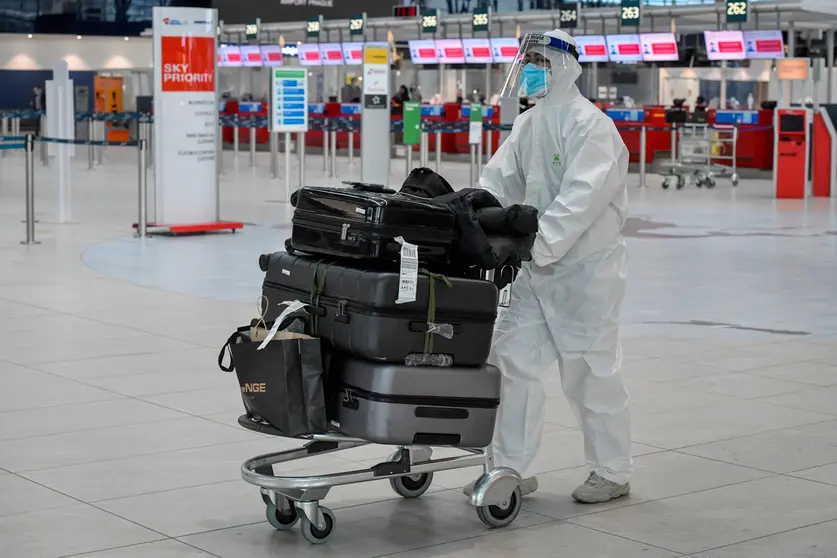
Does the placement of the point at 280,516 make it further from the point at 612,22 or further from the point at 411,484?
the point at 612,22

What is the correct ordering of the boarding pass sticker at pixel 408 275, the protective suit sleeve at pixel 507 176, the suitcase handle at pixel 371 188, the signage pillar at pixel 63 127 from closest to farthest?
the boarding pass sticker at pixel 408 275 → the suitcase handle at pixel 371 188 → the protective suit sleeve at pixel 507 176 → the signage pillar at pixel 63 127

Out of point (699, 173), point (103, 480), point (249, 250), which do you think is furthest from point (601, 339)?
point (699, 173)

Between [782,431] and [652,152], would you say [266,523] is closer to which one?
[782,431]

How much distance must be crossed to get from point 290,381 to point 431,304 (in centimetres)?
44

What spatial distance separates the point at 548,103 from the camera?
4.17 meters

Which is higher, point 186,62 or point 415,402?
point 186,62

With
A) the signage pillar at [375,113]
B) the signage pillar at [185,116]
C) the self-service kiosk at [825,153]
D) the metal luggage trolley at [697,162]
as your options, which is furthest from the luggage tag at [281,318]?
the metal luggage trolley at [697,162]

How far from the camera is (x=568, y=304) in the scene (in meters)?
4.10

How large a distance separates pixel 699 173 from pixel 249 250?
982 cm

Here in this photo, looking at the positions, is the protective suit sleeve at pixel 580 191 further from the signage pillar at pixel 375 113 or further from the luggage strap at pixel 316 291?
the signage pillar at pixel 375 113

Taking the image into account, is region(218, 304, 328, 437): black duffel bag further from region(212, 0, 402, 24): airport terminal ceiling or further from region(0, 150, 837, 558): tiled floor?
region(212, 0, 402, 24): airport terminal ceiling

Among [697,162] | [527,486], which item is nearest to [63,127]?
[527,486]

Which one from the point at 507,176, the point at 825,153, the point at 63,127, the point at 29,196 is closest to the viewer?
the point at 507,176

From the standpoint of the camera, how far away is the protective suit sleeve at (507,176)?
426cm
